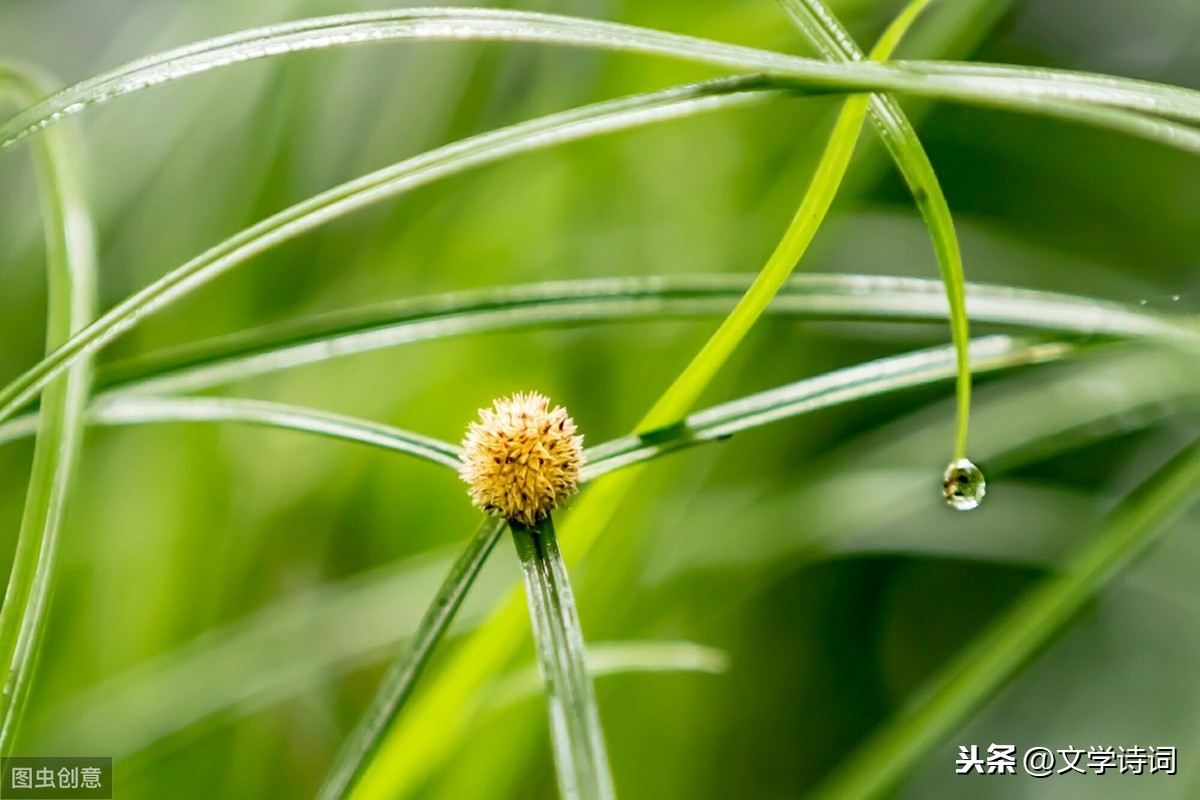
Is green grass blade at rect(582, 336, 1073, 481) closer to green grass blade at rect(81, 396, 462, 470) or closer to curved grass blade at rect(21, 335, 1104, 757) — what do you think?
green grass blade at rect(81, 396, 462, 470)

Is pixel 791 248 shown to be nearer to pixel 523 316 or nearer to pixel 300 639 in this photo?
pixel 523 316

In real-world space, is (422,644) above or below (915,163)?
below

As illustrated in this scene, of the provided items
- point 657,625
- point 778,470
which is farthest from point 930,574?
point 657,625

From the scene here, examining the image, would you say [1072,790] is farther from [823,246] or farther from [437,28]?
[437,28]

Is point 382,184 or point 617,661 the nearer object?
point 382,184

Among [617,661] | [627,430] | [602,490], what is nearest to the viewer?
[602,490]

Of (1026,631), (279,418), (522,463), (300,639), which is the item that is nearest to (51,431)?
(279,418)

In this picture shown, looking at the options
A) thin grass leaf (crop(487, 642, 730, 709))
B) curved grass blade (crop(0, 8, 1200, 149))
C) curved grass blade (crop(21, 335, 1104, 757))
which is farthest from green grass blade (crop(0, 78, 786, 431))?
thin grass leaf (crop(487, 642, 730, 709))

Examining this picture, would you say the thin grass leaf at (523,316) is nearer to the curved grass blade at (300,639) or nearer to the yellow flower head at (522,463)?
the yellow flower head at (522,463)
